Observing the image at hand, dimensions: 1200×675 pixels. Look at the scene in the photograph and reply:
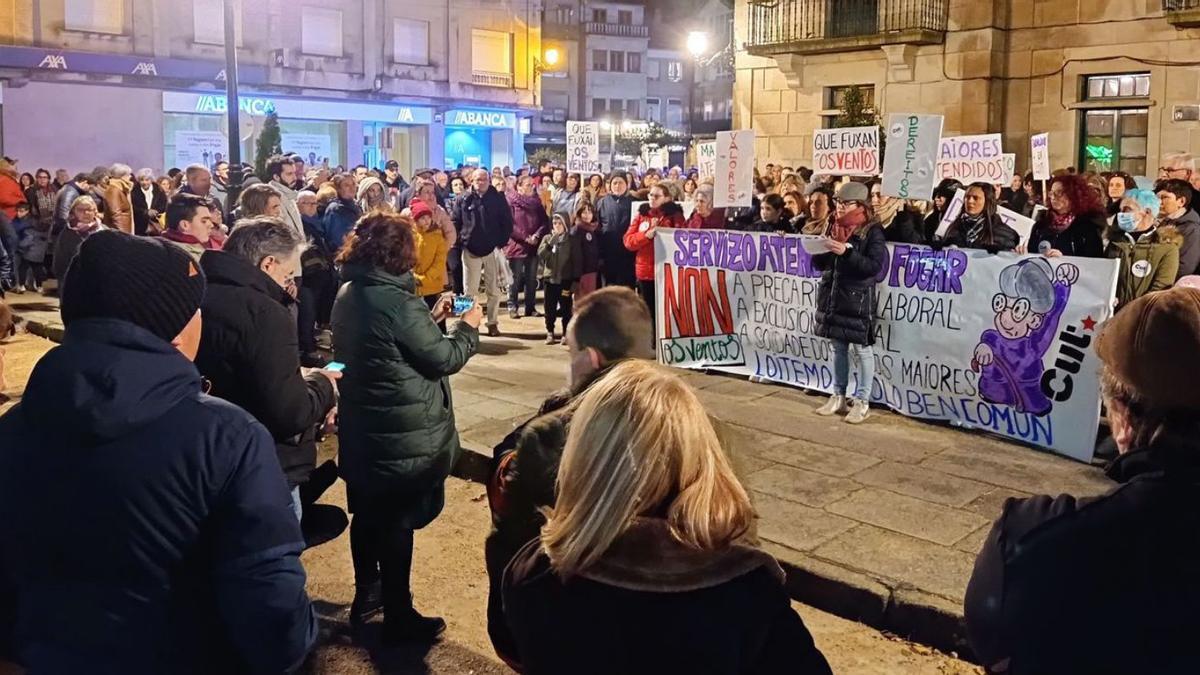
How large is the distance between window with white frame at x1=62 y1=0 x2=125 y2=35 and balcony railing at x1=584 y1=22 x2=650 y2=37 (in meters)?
39.2

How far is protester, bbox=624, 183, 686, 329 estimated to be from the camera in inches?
433

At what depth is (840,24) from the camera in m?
22.2

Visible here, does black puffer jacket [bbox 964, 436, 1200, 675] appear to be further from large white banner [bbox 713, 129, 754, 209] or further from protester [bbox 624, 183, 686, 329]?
protester [bbox 624, 183, 686, 329]

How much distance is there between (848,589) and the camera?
520 centimetres

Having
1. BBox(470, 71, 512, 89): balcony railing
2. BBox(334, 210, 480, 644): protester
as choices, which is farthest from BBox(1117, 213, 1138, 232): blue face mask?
BBox(470, 71, 512, 89): balcony railing

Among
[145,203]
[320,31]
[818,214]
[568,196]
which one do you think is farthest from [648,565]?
[320,31]

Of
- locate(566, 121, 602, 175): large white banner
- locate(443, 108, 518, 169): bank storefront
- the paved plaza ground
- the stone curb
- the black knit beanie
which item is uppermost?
→ locate(443, 108, 518, 169): bank storefront

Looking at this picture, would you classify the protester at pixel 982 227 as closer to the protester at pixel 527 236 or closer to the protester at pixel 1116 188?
the protester at pixel 1116 188

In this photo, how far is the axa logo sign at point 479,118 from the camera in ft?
129

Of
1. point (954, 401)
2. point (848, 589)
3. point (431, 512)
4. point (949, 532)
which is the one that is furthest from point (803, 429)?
Answer: point (431, 512)

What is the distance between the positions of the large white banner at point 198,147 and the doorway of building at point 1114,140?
2358 centimetres

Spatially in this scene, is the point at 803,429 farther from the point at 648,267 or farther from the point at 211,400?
the point at 211,400

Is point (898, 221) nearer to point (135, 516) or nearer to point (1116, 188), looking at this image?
point (1116, 188)

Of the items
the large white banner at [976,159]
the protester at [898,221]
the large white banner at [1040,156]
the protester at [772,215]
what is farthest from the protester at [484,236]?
the large white banner at [1040,156]
